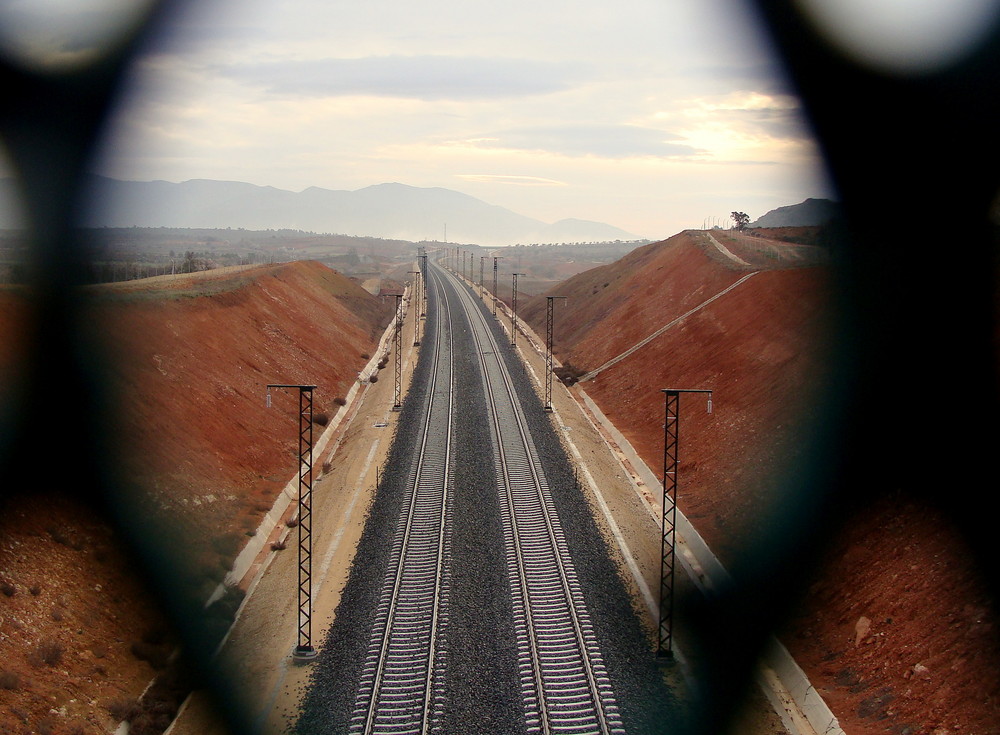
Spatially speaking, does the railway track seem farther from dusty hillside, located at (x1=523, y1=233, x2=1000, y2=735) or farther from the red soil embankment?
the red soil embankment

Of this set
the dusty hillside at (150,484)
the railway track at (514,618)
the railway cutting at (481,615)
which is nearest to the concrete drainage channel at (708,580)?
the railway cutting at (481,615)

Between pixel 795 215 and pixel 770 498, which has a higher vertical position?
pixel 795 215

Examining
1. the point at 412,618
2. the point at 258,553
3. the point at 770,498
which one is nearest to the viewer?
the point at 412,618

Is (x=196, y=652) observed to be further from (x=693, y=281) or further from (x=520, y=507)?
(x=693, y=281)

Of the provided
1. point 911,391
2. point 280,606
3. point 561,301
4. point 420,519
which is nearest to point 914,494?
Result: point 911,391

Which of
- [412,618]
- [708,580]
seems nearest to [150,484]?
[412,618]

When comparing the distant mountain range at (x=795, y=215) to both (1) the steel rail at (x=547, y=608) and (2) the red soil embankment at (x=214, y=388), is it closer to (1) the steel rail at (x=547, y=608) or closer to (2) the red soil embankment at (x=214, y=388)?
(2) the red soil embankment at (x=214, y=388)

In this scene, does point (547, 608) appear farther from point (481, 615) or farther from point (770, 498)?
point (770, 498)
